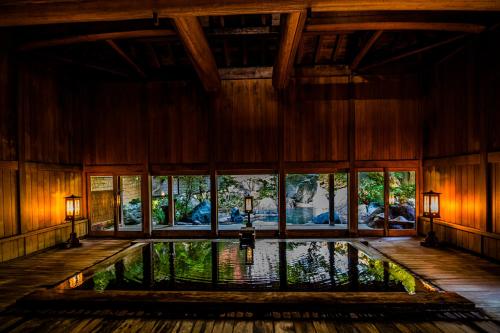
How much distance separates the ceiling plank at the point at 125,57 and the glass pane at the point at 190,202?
397 centimetres

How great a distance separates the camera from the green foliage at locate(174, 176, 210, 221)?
11.0 metres

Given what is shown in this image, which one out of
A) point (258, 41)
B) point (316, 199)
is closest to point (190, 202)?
point (316, 199)

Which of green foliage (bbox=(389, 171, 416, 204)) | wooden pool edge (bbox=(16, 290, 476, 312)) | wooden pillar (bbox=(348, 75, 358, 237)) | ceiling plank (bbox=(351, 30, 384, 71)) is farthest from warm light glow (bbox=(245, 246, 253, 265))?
ceiling plank (bbox=(351, 30, 384, 71))

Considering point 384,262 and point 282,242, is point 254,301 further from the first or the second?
point 282,242

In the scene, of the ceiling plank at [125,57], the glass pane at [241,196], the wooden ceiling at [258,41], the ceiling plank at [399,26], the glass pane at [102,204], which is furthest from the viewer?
the glass pane at [241,196]

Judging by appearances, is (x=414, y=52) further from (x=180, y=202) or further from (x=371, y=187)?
(x=180, y=202)

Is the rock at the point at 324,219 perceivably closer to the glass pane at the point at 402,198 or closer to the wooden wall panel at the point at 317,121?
the glass pane at the point at 402,198

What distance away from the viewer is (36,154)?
7594mm

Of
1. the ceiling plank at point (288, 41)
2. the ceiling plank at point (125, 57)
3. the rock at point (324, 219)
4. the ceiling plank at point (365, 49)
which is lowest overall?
the rock at point (324, 219)

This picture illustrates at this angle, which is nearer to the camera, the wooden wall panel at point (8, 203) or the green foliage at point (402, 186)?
the wooden wall panel at point (8, 203)

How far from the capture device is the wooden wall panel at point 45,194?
725 centimetres

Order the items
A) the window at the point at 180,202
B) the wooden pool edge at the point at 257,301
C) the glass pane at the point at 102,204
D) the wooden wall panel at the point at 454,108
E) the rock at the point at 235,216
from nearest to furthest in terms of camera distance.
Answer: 1. the wooden pool edge at the point at 257,301
2. the wooden wall panel at the point at 454,108
3. the glass pane at the point at 102,204
4. the window at the point at 180,202
5. the rock at the point at 235,216

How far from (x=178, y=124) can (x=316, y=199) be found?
5955 millimetres

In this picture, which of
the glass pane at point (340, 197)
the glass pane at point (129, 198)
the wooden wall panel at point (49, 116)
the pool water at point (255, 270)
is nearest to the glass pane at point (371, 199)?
the glass pane at point (340, 197)
